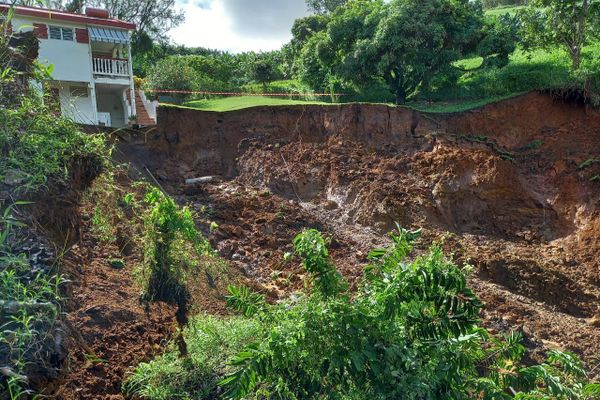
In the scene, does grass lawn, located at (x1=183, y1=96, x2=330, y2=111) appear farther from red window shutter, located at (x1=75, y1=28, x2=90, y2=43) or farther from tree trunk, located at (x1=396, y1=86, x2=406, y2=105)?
red window shutter, located at (x1=75, y1=28, x2=90, y2=43)

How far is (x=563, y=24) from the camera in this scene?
15.1 metres

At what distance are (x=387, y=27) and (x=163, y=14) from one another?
17.8m

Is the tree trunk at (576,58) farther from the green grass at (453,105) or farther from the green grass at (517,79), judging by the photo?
the green grass at (453,105)

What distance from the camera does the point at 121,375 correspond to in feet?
16.2

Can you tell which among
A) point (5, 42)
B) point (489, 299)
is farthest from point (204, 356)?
point (489, 299)

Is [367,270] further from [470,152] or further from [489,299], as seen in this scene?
[470,152]

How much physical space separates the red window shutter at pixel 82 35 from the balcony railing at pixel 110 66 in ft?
1.83

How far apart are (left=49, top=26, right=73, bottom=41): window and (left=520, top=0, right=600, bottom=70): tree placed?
507 inches

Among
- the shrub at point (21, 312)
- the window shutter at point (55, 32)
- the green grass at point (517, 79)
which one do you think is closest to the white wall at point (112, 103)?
the window shutter at point (55, 32)

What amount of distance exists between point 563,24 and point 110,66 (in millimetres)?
12856

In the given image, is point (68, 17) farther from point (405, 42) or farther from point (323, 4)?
point (323, 4)

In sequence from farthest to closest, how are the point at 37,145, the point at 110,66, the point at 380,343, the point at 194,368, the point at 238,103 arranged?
the point at 110,66 < the point at 238,103 < the point at 194,368 < the point at 37,145 < the point at 380,343

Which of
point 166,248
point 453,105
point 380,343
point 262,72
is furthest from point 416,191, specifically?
point 262,72

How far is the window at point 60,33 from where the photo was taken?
16.0m
